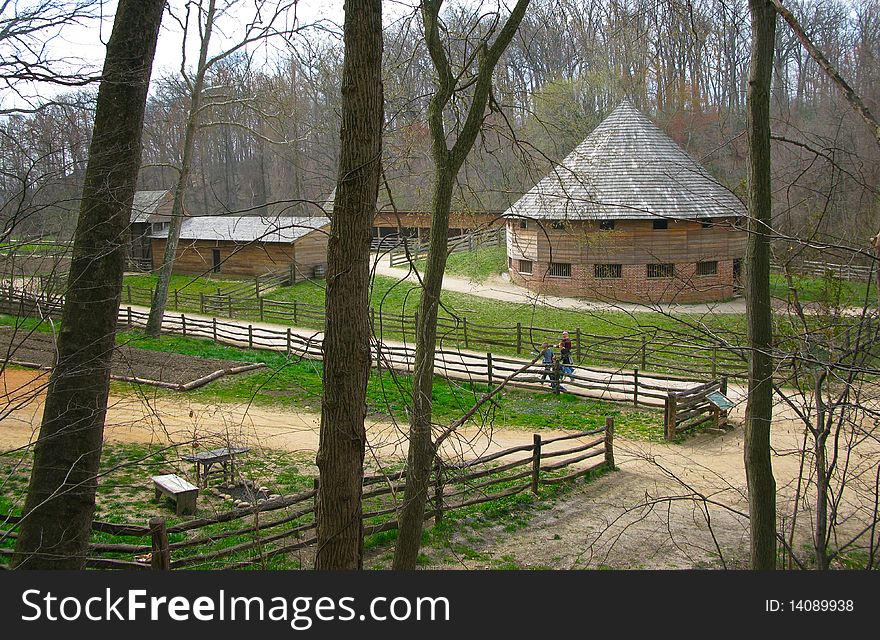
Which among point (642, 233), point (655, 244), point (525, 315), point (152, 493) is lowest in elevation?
point (152, 493)

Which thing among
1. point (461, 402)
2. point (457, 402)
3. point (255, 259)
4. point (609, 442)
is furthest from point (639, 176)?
point (609, 442)

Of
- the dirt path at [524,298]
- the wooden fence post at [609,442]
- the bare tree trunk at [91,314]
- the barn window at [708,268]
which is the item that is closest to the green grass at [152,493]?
the bare tree trunk at [91,314]

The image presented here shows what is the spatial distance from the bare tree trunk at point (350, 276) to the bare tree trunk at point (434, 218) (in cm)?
168

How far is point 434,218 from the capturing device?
24.0 ft

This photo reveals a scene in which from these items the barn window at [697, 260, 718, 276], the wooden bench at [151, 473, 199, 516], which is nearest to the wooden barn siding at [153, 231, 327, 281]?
the barn window at [697, 260, 718, 276]

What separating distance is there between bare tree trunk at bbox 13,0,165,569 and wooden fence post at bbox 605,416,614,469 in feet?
31.0

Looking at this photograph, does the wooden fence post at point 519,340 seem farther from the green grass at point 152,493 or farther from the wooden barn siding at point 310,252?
the wooden barn siding at point 310,252

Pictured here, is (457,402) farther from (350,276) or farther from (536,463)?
(350,276)

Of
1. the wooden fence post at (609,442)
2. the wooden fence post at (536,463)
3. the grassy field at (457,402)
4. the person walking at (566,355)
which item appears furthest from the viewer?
the person walking at (566,355)

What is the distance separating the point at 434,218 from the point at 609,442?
797 centimetres

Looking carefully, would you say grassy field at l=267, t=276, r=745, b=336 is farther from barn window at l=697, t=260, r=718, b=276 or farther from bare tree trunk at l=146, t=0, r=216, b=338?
bare tree trunk at l=146, t=0, r=216, b=338

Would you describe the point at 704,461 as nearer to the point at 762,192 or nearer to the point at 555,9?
the point at 762,192

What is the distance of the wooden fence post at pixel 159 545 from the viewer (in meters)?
7.35

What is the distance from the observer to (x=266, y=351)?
22.8 meters
